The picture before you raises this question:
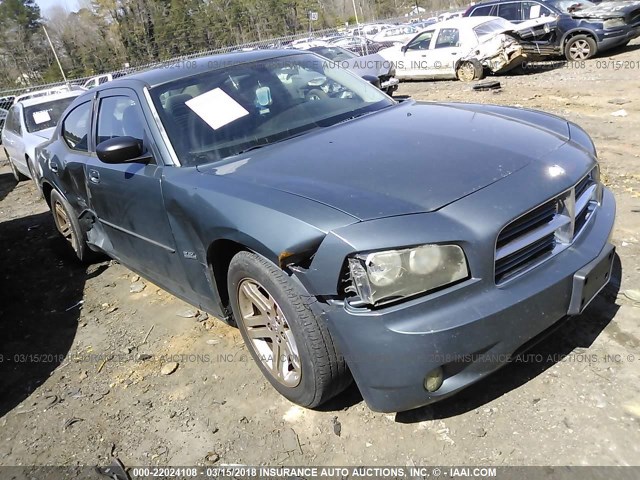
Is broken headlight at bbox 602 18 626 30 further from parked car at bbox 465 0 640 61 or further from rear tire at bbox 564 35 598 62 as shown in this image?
rear tire at bbox 564 35 598 62

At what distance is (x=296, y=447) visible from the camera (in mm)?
2480

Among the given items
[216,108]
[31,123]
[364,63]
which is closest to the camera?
[216,108]

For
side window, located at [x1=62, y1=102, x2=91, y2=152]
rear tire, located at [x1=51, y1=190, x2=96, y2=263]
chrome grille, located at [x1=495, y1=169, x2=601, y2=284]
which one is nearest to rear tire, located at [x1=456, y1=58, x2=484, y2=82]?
side window, located at [x1=62, y1=102, x2=91, y2=152]

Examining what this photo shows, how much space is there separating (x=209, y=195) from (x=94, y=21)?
163 feet

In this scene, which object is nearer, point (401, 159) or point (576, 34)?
point (401, 159)

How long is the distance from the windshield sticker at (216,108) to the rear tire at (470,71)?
1054 centimetres

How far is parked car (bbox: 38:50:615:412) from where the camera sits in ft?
6.69

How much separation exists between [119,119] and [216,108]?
88cm

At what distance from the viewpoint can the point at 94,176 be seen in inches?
152

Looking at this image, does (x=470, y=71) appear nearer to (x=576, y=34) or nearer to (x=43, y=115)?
(x=576, y=34)

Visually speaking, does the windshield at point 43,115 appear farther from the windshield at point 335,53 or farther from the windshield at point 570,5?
the windshield at point 570,5

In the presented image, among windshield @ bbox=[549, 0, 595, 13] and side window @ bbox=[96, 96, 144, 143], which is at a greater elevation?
side window @ bbox=[96, 96, 144, 143]

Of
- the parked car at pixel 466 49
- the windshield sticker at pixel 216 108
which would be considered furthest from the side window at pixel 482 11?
the windshield sticker at pixel 216 108

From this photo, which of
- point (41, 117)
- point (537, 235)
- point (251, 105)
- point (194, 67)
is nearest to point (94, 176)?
point (194, 67)
